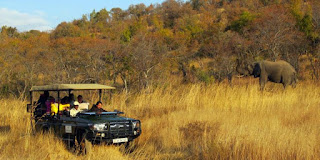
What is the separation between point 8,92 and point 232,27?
2511 centimetres

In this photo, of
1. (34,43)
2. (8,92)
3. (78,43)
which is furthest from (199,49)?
(8,92)

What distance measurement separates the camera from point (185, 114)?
457 inches

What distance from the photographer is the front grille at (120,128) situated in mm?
8516

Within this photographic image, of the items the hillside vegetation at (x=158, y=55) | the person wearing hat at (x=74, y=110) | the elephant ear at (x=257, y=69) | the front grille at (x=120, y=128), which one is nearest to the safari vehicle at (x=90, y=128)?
the front grille at (x=120, y=128)

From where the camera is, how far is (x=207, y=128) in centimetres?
916

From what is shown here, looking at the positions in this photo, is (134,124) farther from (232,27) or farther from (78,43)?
(232,27)

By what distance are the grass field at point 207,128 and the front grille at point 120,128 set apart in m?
0.36

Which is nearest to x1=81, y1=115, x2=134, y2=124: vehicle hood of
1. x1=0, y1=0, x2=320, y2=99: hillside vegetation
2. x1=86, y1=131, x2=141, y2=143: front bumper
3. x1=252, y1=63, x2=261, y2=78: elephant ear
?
x1=86, y1=131, x2=141, y2=143: front bumper

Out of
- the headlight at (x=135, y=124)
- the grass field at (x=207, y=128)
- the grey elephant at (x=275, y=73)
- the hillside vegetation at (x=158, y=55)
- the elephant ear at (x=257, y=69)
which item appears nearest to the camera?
the grass field at (x=207, y=128)

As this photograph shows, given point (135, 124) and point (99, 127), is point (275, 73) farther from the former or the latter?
point (99, 127)

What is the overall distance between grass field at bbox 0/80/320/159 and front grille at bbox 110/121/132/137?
36 centimetres

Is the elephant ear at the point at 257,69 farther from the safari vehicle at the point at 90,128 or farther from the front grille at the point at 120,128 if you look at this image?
the front grille at the point at 120,128

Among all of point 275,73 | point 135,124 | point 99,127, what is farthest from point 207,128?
point 275,73

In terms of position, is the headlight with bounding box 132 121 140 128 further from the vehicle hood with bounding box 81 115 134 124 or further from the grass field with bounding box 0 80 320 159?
the grass field with bounding box 0 80 320 159
